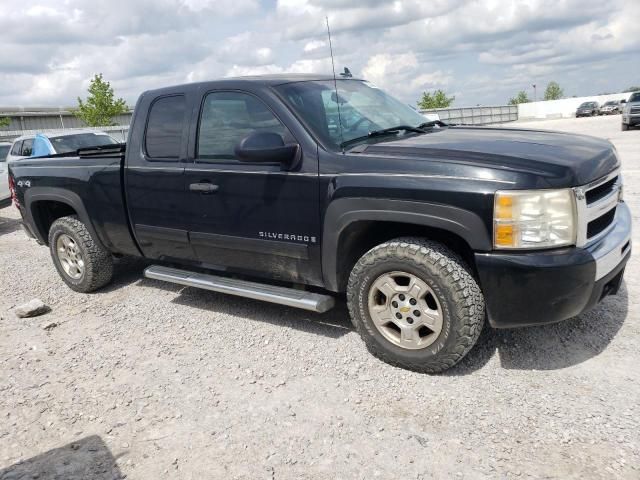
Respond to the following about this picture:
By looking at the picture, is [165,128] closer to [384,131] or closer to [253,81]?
[253,81]

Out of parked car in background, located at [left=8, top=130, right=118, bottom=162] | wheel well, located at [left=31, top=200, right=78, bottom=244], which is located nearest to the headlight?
wheel well, located at [left=31, top=200, right=78, bottom=244]

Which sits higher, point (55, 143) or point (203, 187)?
point (55, 143)

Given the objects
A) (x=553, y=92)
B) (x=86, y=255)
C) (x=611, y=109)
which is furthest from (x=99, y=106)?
(x=553, y=92)

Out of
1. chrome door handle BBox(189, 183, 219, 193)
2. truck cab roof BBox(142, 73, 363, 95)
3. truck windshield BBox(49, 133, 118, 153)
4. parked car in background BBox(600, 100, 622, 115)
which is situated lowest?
parked car in background BBox(600, 100, 622, 115)

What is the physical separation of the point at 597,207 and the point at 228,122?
2626mm

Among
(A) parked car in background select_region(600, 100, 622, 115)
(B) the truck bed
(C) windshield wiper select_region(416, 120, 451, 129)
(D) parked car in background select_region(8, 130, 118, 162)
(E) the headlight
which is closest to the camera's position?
(E) the headlight

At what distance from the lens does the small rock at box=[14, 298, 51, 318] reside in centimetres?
505

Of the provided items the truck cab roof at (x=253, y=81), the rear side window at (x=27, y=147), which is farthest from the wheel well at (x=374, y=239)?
the rear side window at (x=27, y=147)

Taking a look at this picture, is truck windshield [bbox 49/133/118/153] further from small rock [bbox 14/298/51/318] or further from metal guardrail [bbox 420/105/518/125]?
metal guardrail [bbox 420/105/518/125]

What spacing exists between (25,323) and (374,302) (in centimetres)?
339

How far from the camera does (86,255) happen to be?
17.6 ft

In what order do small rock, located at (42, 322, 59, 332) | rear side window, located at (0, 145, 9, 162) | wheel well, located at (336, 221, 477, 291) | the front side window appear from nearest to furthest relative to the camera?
wheel well, located at (336, 221, 477, 291)
the front side window
small rock, located at (42, 322, 59, 332)
rear side window, located at (0, 145, 9, 162)

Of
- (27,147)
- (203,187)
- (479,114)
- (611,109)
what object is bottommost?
(611,109)

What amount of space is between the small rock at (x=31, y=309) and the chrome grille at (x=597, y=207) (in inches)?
183
